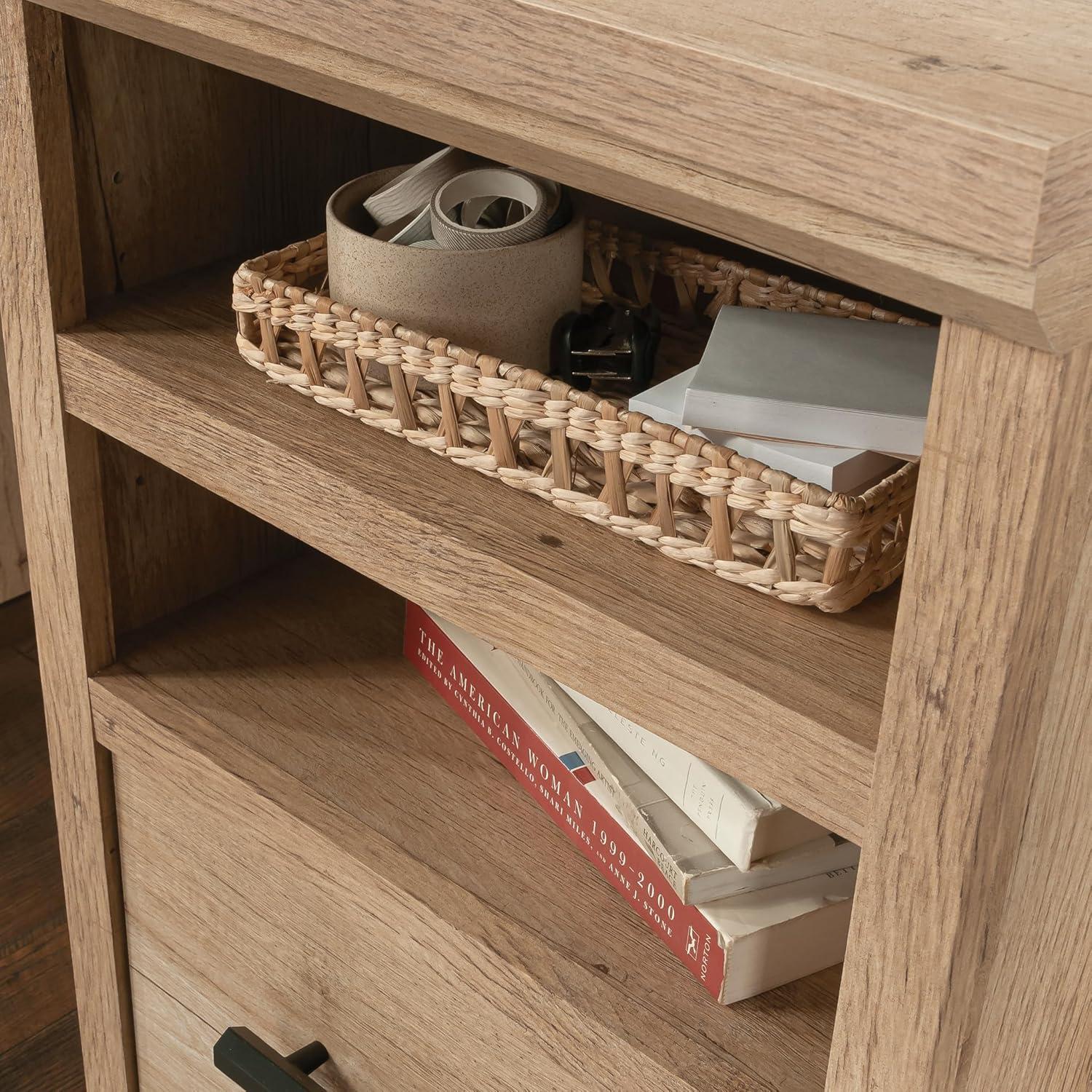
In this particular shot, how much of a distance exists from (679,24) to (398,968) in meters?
0.51

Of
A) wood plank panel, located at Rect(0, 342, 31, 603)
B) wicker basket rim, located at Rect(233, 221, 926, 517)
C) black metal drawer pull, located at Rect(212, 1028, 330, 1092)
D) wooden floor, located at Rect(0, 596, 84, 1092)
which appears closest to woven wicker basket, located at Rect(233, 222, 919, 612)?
wicker basket rim, located at Rect(233, 221, 926, 517)

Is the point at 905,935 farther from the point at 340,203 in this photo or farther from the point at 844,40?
the point at 340,203

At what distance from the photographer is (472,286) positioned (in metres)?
0.63

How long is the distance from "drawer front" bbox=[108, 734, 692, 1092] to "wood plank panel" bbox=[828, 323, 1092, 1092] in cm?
15

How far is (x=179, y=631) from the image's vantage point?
0.87 meters

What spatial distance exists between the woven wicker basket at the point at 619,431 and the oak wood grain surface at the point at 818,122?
11 cm

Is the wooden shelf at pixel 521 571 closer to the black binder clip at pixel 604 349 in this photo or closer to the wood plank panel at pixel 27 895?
the black binder clip at pixel 604 349

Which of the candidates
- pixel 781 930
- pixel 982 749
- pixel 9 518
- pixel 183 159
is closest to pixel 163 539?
pixel 183 159

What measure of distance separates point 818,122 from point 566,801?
1.46 ft

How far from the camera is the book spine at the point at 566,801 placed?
63cm

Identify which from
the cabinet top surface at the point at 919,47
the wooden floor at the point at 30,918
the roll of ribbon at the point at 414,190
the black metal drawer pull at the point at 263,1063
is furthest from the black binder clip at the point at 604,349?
the wooden floor at the point at 30,918

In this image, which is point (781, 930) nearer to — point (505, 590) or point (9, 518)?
point (505, 590)

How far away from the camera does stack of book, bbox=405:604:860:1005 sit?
0.62 metres

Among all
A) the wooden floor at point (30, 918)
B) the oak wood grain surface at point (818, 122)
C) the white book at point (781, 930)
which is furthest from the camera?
the wooden floor at point (30, 918)
